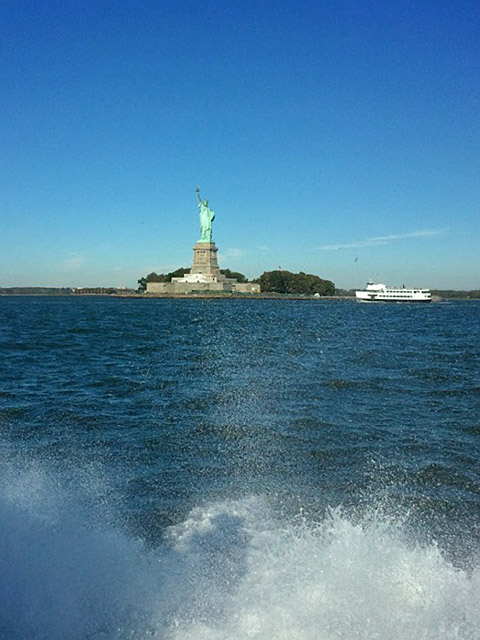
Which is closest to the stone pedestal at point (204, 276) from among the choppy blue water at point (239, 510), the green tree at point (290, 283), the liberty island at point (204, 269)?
the liberty island at point (204, 269)

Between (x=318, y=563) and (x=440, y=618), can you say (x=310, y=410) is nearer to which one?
(x=318, y=563)

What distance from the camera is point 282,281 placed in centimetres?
14462

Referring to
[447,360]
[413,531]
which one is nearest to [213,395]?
[413,531]

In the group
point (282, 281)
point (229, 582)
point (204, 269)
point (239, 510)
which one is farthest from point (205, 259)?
point (229, 582)

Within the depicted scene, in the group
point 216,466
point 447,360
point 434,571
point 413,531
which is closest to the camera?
A: point 434,571

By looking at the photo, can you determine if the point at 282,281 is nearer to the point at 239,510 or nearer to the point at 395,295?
the point at 395,295

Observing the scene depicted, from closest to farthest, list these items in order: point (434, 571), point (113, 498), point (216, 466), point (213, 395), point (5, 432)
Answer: point (434, 571) → point (113, 498) → point (216, 466) → point (5, 432) → point (213, 395)

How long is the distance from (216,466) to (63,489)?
2.15 metres

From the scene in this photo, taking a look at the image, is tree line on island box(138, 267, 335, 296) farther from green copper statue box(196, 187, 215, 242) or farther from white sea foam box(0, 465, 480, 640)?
white sea foam box(0, 465, 480, 640)

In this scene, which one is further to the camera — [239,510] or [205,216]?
[205,216]

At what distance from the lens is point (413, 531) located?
5.78 m

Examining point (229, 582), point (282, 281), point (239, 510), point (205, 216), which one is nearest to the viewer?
point (229, 582)

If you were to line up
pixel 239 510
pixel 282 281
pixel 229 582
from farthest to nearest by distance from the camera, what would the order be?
pixel 282 281, pixel 239 510, pixel 229 582

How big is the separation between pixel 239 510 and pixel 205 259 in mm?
110427
